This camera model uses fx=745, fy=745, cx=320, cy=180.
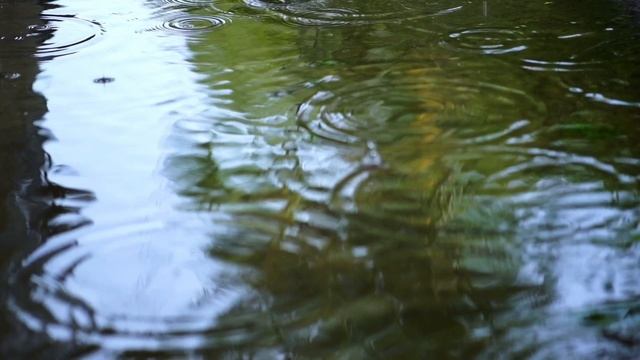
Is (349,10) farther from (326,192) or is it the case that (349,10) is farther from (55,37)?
(326,192)

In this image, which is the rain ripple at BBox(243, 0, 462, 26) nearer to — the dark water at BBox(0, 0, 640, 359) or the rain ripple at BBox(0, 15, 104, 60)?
the dark water at BBox(0, 0, 640, 359)

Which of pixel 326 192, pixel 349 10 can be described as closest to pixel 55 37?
pixel 349 10

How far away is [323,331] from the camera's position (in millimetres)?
1392

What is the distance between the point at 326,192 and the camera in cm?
188

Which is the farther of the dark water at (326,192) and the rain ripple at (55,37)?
the rain ripple at (55,37)

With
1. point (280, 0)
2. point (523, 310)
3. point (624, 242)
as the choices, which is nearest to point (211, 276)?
point (523, 310)

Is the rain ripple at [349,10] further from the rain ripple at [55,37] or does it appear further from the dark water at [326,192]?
the rain ripple at [55,37]

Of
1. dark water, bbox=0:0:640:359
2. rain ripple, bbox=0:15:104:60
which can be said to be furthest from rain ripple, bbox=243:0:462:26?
rain ripple, bbox=0:15:104:60

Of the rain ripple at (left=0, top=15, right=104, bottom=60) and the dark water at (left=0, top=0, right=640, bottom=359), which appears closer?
the dark water at (left=0, top=0, right=640, bottom=359)

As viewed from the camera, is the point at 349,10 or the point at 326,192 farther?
the point at 349,10

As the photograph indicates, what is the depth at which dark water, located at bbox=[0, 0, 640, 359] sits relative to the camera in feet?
4.59

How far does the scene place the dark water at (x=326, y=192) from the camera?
1.40 metres

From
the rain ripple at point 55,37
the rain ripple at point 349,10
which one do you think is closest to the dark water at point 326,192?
the rain ripple at point 55,37

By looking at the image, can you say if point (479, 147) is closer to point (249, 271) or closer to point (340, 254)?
point (340, 254)
